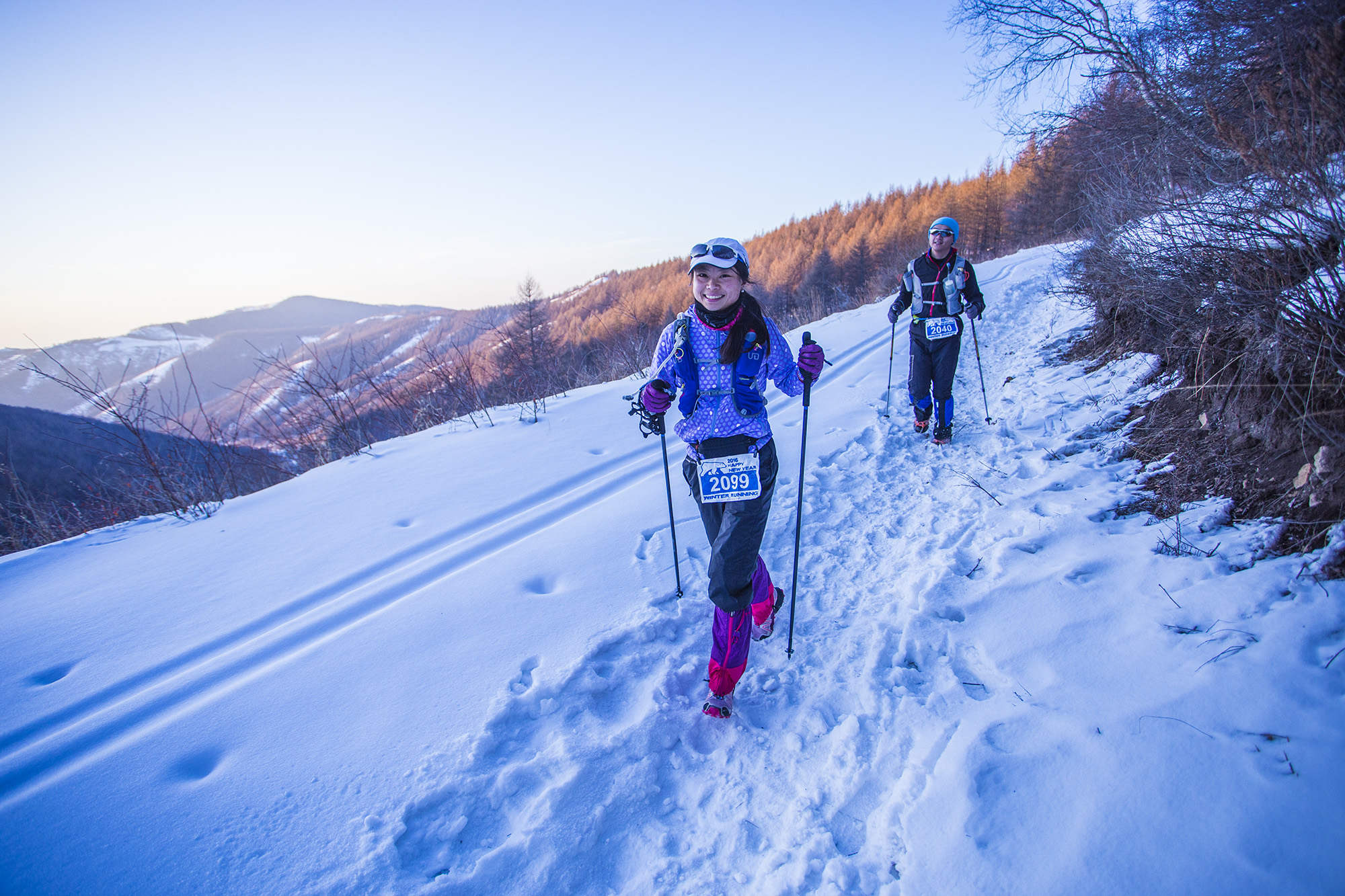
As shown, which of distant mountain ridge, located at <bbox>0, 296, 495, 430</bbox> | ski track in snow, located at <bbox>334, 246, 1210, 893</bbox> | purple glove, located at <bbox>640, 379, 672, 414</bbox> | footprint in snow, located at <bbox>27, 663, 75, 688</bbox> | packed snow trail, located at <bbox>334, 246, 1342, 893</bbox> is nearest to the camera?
packed snow trail, located at <bbox>334, 246, 1342, 893</bbox>

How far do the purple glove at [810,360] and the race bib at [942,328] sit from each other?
2.82 m

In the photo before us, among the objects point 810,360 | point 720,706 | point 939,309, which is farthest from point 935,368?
point 720,706

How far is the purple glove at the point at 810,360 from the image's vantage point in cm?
255

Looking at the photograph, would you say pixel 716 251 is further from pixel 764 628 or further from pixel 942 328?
pixel 942 328

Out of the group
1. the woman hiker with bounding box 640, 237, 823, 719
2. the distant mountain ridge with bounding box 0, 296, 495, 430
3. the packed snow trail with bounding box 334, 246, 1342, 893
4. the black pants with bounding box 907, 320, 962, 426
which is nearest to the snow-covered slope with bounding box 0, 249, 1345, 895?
the packed snow trail with bounding box 334, 246, 1342, 893

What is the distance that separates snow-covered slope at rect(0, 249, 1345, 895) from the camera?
155 centimetres

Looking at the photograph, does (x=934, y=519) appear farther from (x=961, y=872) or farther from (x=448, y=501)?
(x=448, y=501)

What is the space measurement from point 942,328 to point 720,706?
4.15 metres

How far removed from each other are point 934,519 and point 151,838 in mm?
4192

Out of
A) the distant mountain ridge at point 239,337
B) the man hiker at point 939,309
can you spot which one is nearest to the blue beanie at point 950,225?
the man hiker at point 939,309

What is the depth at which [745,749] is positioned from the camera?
211 cm

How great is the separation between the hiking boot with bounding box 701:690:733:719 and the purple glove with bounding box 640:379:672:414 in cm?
136

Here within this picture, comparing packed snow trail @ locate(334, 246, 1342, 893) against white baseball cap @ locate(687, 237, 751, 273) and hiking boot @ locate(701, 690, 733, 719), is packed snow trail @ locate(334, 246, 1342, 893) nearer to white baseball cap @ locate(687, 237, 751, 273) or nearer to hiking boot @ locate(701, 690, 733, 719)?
hiking boot @ locate(701, 690, 733, 719)

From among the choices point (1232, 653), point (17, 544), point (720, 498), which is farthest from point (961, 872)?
point (17, 544)
